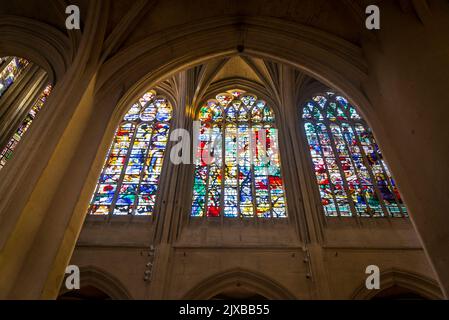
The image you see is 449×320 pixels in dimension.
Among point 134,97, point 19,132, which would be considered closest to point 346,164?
point 134,97

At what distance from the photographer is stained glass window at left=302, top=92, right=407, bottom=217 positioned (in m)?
8.41

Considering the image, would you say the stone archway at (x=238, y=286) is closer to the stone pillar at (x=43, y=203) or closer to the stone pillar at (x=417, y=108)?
the stone pillar at (x=43, y=203)

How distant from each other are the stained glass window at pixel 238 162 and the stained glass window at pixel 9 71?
16.9ft

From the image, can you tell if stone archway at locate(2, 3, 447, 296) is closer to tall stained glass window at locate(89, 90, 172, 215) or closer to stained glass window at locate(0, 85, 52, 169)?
stained glass window at locate(0, 85, 52, 169)

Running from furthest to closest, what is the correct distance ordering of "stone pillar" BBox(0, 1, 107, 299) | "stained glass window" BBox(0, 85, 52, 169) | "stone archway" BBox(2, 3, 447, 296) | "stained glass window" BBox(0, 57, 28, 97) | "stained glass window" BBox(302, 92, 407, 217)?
"stained glass window" BBox(302, 92, 407, 217), "stained glass window" BBox(0, 57, 28, 97), "stained glass window" BBox(0, 85, 52, 169), "stone archway" BBox(2, 3, 447, 296), "stone pillar" BBox(0, 1, 107, 299)

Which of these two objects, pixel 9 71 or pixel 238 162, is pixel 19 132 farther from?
pixel 238 162

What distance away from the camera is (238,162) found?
9570 millimetres

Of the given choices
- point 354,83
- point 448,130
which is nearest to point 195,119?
point 354,83

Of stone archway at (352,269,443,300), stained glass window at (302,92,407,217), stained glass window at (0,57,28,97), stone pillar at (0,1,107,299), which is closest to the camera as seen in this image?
stone pillar at (0,1,107,299)

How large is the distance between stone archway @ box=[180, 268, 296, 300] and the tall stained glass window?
8.00 feet

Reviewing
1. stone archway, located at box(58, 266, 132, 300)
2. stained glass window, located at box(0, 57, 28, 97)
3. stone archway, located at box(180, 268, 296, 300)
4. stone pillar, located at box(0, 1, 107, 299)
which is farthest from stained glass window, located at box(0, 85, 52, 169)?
stone archway, located at box(180, 268, 296, 300)

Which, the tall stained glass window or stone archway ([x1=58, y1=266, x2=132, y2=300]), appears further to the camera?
the tall stained glass window
